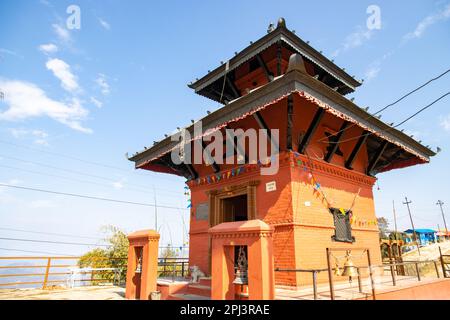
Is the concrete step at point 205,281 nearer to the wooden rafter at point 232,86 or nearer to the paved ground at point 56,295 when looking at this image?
the paved ground at point 56,295

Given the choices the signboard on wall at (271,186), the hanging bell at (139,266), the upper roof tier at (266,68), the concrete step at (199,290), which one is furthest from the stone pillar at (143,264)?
the upper roof tier at (266,68)

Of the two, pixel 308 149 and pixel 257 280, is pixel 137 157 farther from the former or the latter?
pixel 257 280

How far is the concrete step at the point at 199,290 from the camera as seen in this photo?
8.16 m

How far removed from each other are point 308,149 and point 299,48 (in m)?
4.20

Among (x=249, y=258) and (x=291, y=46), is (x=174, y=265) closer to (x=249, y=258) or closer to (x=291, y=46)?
(x=249, y=258)

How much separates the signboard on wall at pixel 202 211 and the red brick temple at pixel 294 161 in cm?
4

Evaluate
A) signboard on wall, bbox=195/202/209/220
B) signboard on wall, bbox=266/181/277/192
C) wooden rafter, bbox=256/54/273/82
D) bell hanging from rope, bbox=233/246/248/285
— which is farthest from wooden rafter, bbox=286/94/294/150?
signboard on wall, bbox=195/202/209/220

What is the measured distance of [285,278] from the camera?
8.02m

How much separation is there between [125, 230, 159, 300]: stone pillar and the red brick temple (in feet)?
7.85

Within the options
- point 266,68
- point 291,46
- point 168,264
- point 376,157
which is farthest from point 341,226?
point 168,264

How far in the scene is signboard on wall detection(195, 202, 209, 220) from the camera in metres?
11.5

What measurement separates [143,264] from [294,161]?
5685 millimetres

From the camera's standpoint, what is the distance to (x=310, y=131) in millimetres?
8852
